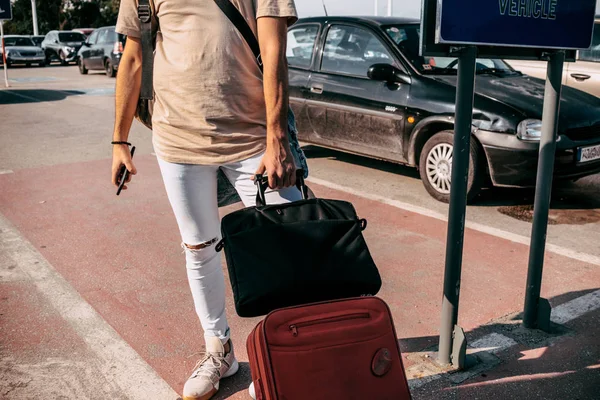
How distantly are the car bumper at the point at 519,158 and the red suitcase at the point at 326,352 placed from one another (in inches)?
148

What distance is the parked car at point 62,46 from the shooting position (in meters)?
30.2

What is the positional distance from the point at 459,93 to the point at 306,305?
1321mm

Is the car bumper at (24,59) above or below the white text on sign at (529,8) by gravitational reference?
below

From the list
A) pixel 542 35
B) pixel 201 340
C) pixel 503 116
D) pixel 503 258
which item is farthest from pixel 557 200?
pixel 201 340

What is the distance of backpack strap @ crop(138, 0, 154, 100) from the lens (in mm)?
2562

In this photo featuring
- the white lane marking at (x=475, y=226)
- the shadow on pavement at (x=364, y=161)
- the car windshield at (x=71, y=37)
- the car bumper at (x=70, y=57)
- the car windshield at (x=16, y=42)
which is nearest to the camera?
the white lane marking at (x=475, y=226)

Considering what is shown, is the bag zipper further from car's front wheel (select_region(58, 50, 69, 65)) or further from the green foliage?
the green foliage

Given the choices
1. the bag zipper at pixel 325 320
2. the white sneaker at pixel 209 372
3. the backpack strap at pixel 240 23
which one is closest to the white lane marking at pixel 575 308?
the white sneaker at pixel 209 372

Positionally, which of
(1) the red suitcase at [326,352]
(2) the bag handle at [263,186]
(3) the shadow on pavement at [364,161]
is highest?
(2) the bag handle at [263,186]

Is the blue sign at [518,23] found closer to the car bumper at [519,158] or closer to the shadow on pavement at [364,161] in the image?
the car bumper at [519,158]

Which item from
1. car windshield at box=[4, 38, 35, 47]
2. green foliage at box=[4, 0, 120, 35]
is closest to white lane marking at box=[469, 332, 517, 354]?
car windshield at box=[4, 38, 35, 47]

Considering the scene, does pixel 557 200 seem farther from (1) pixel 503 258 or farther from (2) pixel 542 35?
(2) pixel 542 35

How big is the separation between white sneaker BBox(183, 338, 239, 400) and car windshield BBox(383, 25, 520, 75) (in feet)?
13.5

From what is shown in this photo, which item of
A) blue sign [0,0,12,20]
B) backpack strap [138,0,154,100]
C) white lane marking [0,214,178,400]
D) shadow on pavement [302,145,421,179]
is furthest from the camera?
blue sign [0,0,12,20]
